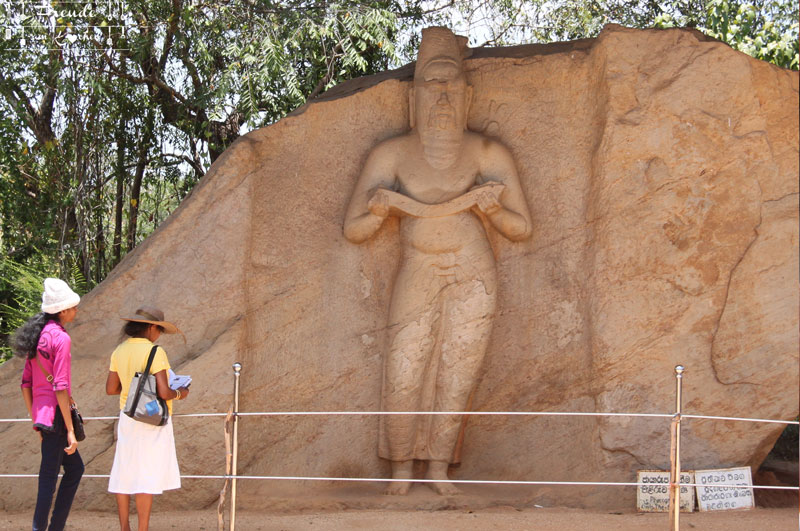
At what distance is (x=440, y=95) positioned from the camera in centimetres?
675

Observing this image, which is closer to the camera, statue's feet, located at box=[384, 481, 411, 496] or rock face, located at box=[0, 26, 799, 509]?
rock face, located at box=[0, 26, 799, 509]

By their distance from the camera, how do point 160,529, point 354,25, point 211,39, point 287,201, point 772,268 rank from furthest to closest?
point 211,39, point 354,25, point 287,201, point 772,268, point 160,529

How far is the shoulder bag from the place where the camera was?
4855mm

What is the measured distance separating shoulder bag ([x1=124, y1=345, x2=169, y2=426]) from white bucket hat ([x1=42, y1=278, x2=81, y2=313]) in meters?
0.48

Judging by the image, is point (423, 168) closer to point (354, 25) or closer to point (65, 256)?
point (354, 25)

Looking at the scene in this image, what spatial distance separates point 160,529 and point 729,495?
347 cm

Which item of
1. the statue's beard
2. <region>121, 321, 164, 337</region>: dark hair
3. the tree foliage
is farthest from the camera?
the tree foliage

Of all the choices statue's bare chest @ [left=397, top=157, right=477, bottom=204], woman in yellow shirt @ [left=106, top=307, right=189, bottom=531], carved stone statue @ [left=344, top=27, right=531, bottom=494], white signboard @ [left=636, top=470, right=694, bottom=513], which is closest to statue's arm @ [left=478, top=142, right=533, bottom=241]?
carved stone statue @ [left=344, top=27, right=531, bottom=494]

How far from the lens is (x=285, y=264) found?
688 cm

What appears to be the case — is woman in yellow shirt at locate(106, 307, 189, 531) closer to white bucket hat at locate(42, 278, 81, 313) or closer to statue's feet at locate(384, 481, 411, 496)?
white bucket hat at locate(42, 278, 81, 313)

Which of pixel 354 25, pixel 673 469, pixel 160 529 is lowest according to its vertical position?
pixel 160 529

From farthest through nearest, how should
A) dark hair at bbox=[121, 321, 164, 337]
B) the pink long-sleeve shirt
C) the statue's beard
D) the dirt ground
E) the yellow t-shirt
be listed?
the statue's beard → the dirt ground → dark hair at bbox=[121, 321, 164, 337] → the yellow t-shirt → the pink long-sleeve shirt

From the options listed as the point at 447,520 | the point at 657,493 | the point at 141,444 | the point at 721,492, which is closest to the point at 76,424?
the point at 141,444

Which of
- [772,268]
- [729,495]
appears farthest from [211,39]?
[729,495]
